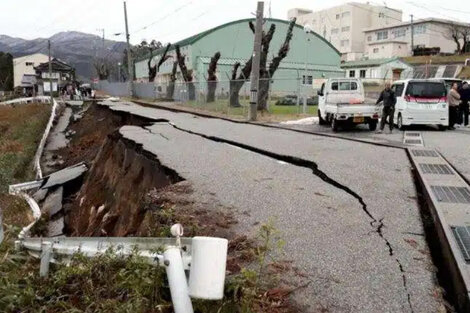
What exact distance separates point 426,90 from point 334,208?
42.7ft

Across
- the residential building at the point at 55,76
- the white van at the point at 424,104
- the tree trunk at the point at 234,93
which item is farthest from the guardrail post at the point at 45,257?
the residential building at the point at 55,76

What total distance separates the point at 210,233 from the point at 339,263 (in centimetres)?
141

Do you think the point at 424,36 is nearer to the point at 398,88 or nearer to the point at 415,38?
the point at 415,38

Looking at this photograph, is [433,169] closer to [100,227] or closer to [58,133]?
[100,227]

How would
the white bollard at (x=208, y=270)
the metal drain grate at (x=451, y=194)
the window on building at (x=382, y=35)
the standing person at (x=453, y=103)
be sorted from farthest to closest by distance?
the window on building at (x=382, y=35)
the standing person at (x=453, y=103)
the metal drain grate at (x=451, y=194)
the white bollard at (x=208, y=270)

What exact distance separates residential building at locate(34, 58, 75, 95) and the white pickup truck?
56.1 meters

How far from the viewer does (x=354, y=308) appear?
3395 millimetres

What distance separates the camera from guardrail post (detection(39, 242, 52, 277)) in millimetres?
4184

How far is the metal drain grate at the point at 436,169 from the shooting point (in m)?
8.74

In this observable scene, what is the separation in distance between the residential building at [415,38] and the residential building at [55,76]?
49845mm

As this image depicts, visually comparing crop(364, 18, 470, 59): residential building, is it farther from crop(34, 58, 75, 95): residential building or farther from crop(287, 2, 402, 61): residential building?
crop(34, 58, 75, 95): residential building

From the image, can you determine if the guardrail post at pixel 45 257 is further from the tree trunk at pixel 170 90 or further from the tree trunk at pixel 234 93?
the tree trunk at pixel 170 90

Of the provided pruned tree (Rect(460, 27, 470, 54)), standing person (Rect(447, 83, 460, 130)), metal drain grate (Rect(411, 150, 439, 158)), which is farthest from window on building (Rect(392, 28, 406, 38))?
metal drain grate (Rect(411, 150, 439, 158))

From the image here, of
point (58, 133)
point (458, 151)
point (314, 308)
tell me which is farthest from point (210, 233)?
point (58, 133)
